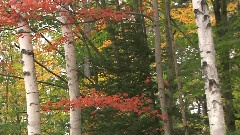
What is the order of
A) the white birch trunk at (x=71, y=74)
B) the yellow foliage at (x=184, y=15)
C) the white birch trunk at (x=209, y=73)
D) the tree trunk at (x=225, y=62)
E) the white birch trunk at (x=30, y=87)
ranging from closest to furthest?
1. the white birch trunk at (x=209, y=73)
2. the white birch trunk at (x=30, y=87)
3. the white birch trunk at (x=71, y=74)
4. the tree trunk at (x=225, y=62)
5. the yellow foliage at (x=184, y=15)

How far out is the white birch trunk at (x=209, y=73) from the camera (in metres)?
4.71

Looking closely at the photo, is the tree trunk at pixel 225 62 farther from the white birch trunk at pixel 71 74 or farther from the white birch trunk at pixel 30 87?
the white birch trunk at pixel 30 87

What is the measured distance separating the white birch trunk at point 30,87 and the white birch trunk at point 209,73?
10.6 ft

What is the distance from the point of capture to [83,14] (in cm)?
731

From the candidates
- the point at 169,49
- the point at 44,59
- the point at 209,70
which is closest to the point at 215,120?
the point at 209,70

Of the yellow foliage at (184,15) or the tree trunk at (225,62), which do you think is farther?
the yellow foliage at (184,15)

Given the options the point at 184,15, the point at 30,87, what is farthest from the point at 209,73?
the point at 184,15

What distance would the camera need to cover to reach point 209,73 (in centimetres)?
480

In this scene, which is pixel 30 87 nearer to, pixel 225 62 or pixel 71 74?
pixel 71 74

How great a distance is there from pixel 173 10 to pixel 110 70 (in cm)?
624

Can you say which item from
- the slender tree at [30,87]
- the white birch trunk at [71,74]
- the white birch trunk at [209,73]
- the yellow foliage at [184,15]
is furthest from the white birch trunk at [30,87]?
the yellow foliage at [184,15]

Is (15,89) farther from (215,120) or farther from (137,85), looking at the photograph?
(215,120)

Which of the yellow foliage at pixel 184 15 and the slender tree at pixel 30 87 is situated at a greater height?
the yellow foliage at pixel 184 15

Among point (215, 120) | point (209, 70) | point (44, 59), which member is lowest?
point (215, 120)
